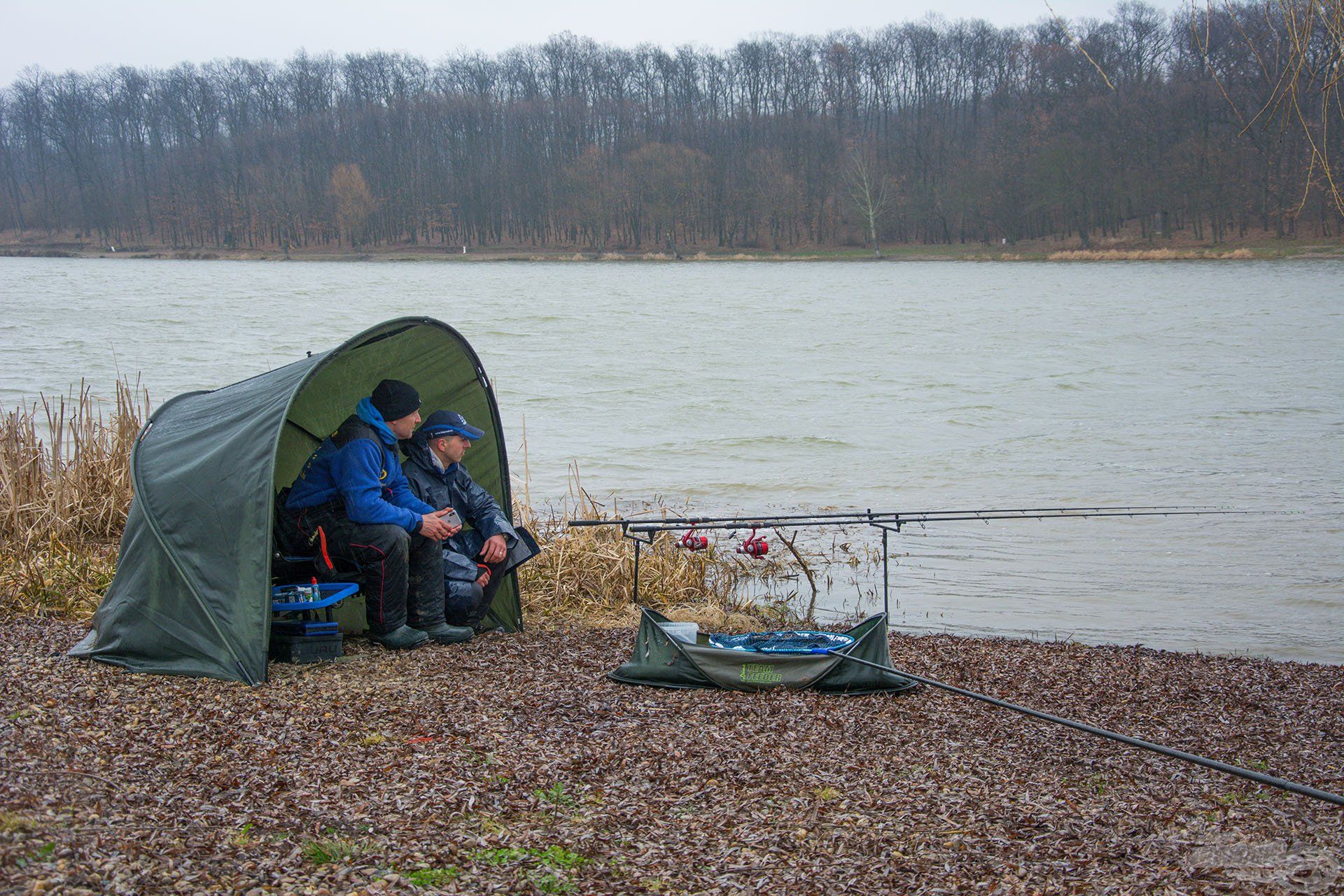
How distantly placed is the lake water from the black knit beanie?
371 cm

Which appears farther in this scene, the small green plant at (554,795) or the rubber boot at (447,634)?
the rubber boot at (447,634)

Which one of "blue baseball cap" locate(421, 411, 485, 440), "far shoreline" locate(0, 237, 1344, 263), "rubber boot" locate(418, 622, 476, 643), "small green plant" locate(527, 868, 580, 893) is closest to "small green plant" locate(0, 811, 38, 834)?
"small green plant" locate(527, 868, 580, 893)

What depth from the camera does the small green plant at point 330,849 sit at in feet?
10.3

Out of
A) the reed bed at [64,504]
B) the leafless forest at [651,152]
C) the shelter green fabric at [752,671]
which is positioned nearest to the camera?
the shelter green fabric at [752,671]

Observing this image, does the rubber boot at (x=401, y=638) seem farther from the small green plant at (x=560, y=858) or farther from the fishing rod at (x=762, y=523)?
the small green plant at (x=560, y=858)

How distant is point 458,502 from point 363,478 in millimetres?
798

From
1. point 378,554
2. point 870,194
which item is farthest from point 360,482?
point 870,194

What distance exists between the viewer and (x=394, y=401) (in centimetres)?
556

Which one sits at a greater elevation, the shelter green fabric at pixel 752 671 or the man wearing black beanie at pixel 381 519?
the man wearing black beanie at pixel 381 519

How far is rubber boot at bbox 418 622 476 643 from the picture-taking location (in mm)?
5660

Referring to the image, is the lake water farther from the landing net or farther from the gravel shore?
the gravel shore

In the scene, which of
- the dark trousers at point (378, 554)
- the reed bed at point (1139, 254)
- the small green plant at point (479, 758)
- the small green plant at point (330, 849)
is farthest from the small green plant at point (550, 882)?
the reed bed at point (1139, 254)

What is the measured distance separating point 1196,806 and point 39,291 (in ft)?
141

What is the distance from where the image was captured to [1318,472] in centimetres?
1305
